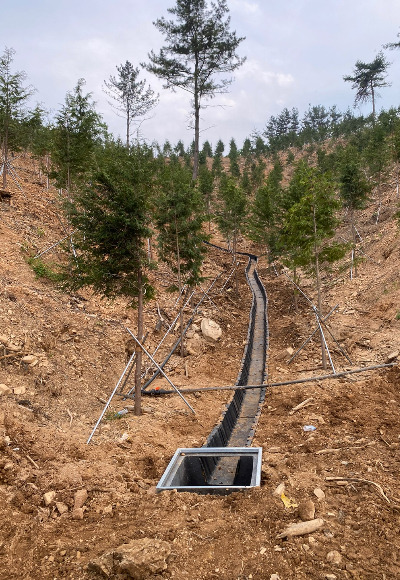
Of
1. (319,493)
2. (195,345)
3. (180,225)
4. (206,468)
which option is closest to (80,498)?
(206,468)

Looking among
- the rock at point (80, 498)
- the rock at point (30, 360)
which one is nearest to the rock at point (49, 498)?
the rock at point (80, 498)

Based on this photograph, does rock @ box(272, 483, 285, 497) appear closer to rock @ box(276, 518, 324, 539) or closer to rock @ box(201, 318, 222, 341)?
rock @ box(276, 518, 324, 539)

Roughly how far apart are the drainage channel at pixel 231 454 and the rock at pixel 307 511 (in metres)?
1.27

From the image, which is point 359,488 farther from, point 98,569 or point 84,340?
point 84,340

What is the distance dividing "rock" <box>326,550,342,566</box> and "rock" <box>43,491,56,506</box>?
4.07m

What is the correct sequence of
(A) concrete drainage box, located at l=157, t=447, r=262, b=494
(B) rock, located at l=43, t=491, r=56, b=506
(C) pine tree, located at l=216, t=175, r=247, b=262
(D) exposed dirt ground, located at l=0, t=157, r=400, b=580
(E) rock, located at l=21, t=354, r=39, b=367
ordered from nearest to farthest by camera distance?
(D) exposed dirt ground, located at l=0, t=157, r=400, b=580, (B) rock, located at l=43, t=491, r=56, b=506, (A) concrete drainage box, located at l=157, t=447, r=262, b=494, (E) rock, located at l=21, t=354, r=39, b=367, (C) pine tree, located at l=216, t=175, r=247, b=262

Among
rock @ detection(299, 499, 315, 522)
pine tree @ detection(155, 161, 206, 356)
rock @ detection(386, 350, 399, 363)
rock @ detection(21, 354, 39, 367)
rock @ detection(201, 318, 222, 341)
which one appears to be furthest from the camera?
rock @ detection(201, 318, 222, 341)

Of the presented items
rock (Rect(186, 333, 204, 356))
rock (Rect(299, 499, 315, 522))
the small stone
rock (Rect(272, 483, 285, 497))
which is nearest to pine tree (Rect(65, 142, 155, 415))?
the small stone

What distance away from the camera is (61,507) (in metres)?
5.25

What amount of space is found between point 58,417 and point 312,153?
85944mm

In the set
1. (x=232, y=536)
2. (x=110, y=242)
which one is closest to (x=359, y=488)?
(x=232, y=536)

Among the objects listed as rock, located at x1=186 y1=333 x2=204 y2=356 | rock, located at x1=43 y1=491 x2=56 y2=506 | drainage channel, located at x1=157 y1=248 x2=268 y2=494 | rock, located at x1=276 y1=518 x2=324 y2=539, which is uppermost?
A: rock, located at x1=276 y1=518 x2=324 y2=539

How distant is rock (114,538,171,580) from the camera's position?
368 cm

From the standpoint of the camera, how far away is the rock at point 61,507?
17.0 feet
